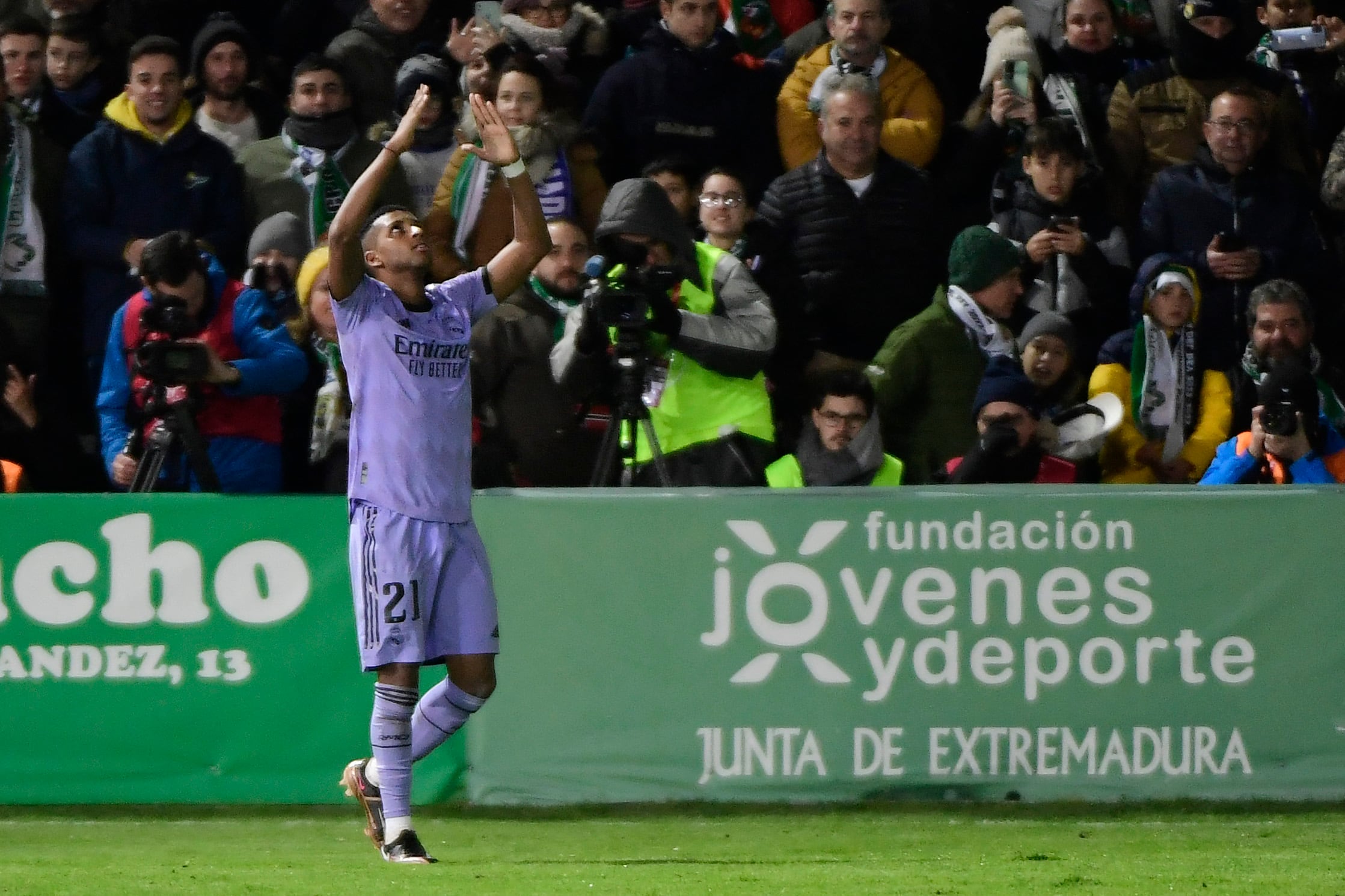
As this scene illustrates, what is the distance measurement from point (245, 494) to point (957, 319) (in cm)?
316

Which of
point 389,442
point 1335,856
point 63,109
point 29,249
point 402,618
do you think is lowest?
point 1335,856

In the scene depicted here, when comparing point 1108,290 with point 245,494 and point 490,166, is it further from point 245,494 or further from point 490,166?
point 245,494

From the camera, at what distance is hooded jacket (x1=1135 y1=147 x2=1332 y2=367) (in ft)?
34.8

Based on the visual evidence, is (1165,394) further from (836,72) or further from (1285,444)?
(836,72)

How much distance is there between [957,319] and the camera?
9.88m

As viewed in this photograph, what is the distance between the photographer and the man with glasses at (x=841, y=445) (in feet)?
30.4

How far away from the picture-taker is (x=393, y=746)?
724cm

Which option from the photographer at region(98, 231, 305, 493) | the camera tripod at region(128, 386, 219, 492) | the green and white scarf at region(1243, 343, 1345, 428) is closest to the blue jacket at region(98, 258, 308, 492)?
the photographer at region(98, 231, 305, 493)

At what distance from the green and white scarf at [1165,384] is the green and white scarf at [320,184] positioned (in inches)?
145

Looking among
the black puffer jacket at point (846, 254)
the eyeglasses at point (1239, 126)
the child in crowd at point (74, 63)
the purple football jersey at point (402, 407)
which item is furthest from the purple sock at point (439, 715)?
the eyeglasses at point (1239, 126)

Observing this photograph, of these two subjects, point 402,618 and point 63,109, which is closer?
point 402,618

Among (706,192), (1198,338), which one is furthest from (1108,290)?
(706,192)

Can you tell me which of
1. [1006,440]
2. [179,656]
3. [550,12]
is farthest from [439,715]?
[550,12]

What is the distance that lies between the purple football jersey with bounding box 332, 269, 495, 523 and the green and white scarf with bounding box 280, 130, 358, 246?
10.7 feet
